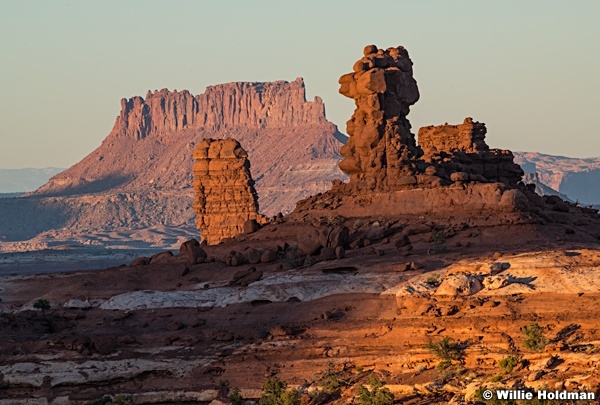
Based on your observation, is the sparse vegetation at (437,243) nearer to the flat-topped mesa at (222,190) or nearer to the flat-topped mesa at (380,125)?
the flat-topped mesa at (380,125)

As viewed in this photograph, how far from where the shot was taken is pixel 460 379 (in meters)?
31.3

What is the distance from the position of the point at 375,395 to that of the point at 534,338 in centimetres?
381

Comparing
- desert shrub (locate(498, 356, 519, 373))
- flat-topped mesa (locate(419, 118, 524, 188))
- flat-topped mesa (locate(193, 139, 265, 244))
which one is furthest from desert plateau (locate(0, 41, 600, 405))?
flat-topped mesa (locate(193, 139, 265, 244))

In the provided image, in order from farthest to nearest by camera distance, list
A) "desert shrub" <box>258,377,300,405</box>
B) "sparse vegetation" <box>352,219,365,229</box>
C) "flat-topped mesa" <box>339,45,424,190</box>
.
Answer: "flat-topped mesa" <box>339,45,424,190</box>, "sparse vegetation" <box>352,219,365,229</box>, "desert shrub" <box>258,377,300,405</box>

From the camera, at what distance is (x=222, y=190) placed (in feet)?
228

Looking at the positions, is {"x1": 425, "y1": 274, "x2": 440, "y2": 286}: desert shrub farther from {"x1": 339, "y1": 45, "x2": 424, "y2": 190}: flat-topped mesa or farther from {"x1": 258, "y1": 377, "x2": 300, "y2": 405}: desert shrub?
{"x1": 339, "y1": 45, "x2": 424, "y2": 190}: flat-topped mesa

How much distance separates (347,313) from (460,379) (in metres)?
5.69

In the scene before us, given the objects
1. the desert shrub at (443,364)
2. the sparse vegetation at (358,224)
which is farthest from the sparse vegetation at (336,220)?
the desert shrub at (443,364)

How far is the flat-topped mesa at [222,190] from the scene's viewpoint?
68.8m

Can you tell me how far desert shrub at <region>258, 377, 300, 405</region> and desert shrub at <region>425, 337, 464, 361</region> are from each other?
3.17 metres

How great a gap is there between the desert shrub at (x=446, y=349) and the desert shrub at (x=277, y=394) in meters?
3.17

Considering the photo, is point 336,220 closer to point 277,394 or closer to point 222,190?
point 277,394

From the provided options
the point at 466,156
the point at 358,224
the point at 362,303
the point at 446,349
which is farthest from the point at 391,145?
the point at 446,349

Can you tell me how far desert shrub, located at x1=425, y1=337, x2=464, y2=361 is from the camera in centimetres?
3231
